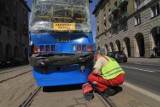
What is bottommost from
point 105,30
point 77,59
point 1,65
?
point 1,65

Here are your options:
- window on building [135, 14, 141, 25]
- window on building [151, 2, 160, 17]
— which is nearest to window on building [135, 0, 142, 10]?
window on building [135, 14, 141, 25]

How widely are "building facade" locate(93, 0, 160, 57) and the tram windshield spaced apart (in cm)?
1823

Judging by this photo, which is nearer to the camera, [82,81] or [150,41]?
[82,81]

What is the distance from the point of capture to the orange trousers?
5.37m

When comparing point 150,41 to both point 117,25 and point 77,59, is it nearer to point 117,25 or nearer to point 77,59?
point 117,25

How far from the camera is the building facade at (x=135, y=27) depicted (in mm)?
26186

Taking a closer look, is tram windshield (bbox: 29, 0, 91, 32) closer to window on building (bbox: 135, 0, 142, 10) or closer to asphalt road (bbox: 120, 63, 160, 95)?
asphalt road (bbox: 120, 63, 160, 95)

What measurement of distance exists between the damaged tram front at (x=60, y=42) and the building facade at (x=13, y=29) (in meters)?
29.2

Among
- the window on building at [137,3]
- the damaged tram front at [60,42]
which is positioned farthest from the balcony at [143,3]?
the damaged tram front at [60,42]

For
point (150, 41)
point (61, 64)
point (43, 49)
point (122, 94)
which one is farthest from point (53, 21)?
point (150, 41)

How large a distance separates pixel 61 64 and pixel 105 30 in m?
45.9

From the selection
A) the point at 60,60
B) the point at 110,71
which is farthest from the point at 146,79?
the point at 60,60

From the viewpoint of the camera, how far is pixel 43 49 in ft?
21.7

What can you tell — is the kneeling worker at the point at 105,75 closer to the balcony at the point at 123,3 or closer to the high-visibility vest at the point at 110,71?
the high-visibility vest at the point at 110,71
